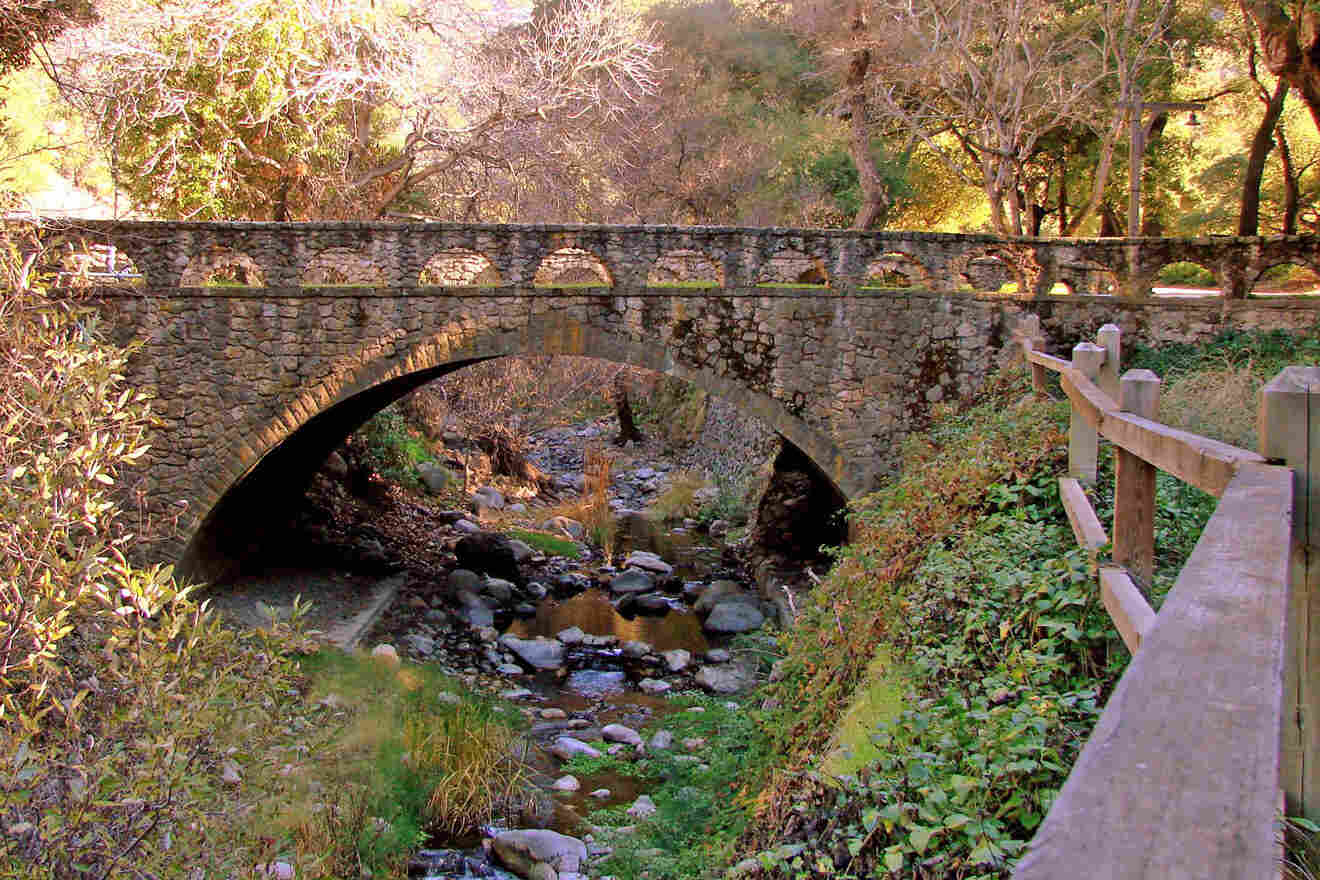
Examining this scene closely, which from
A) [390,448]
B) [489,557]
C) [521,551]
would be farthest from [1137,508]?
[390,448]

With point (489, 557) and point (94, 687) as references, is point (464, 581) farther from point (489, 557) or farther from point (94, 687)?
point (94, 687)

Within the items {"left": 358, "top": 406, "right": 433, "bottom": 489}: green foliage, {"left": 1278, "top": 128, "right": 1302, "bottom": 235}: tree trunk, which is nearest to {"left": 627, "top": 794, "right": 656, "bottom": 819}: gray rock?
{"left": 358, "top": 406, "right": 433, "bottom": 489}: green foliage

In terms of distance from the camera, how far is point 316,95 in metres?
13.2

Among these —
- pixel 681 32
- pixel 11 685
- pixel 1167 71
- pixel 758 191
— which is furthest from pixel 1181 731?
pixel 681 32

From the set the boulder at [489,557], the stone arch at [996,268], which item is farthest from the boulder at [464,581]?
the stone arch at [996,268]

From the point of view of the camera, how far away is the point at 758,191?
835 inches

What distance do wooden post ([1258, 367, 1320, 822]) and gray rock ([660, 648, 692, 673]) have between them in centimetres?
868

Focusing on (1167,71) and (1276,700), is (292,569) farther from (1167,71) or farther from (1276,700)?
(1167,71)

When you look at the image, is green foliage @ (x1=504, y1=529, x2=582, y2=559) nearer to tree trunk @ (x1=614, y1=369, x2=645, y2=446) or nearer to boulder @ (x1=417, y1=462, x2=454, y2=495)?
boulder @ (x1=417, y1=462, x2=454, y2=495)

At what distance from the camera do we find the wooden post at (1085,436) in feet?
16.1

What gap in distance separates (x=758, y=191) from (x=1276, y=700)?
68.7 feet

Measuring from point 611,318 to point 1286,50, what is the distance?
9.24 meters

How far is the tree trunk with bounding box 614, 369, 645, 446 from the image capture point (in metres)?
21.4

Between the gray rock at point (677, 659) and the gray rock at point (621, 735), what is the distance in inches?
70.0
